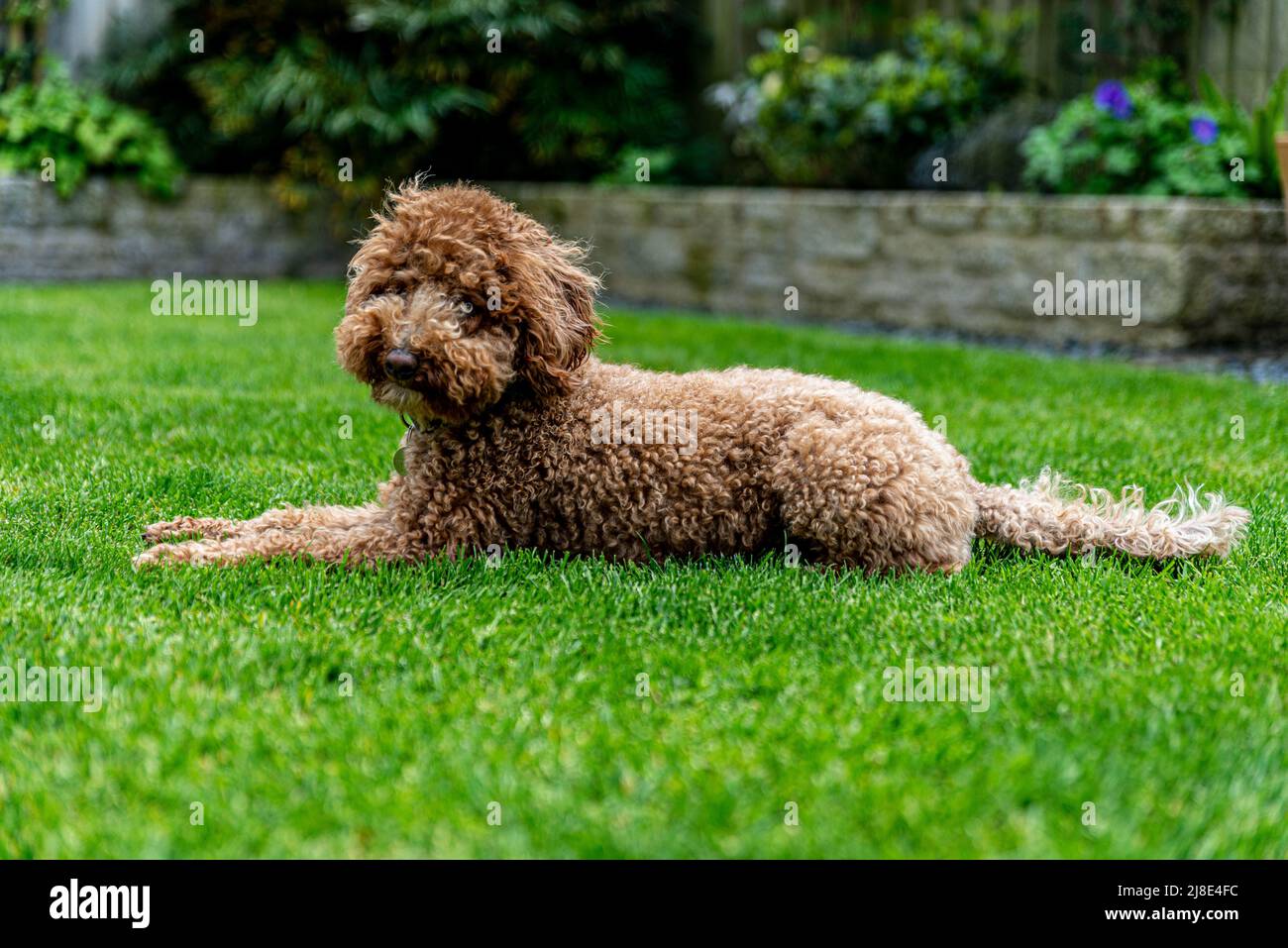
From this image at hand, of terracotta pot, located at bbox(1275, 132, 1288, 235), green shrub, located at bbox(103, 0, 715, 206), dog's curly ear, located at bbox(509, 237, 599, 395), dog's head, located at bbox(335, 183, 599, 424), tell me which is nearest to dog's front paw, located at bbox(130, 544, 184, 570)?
dog's head, located at bbox(335, 183, 599, 424)

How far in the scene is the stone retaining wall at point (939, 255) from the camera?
309 inches

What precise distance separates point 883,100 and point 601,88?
2971 mm

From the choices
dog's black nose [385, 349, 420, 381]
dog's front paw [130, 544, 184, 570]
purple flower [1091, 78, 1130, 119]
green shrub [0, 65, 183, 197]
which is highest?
green shrub [0, 65, 183, 197]

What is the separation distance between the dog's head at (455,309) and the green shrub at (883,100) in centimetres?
692

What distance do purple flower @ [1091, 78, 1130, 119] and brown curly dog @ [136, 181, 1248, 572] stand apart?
17.8 feet

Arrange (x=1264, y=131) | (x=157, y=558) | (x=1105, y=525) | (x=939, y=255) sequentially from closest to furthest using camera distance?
(x=157, y=558) → (x=1105, y=525) → (x=1264, y=131) → (x=939, y=255)

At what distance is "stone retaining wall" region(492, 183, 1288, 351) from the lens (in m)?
7.85

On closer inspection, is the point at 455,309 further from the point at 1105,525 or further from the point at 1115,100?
the point at 1115,100

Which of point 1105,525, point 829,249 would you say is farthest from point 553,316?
point 829,249

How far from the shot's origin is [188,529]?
3.98m

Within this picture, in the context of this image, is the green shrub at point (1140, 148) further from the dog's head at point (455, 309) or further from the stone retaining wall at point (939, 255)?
the dog's head at point (455, 309)

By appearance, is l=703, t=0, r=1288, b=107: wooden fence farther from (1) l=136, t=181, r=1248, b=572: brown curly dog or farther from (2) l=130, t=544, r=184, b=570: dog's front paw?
(2) l=130, t=544, r=184, b=570: dog's front paw

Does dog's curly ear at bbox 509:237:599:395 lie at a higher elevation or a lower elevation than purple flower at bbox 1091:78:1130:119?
lower
